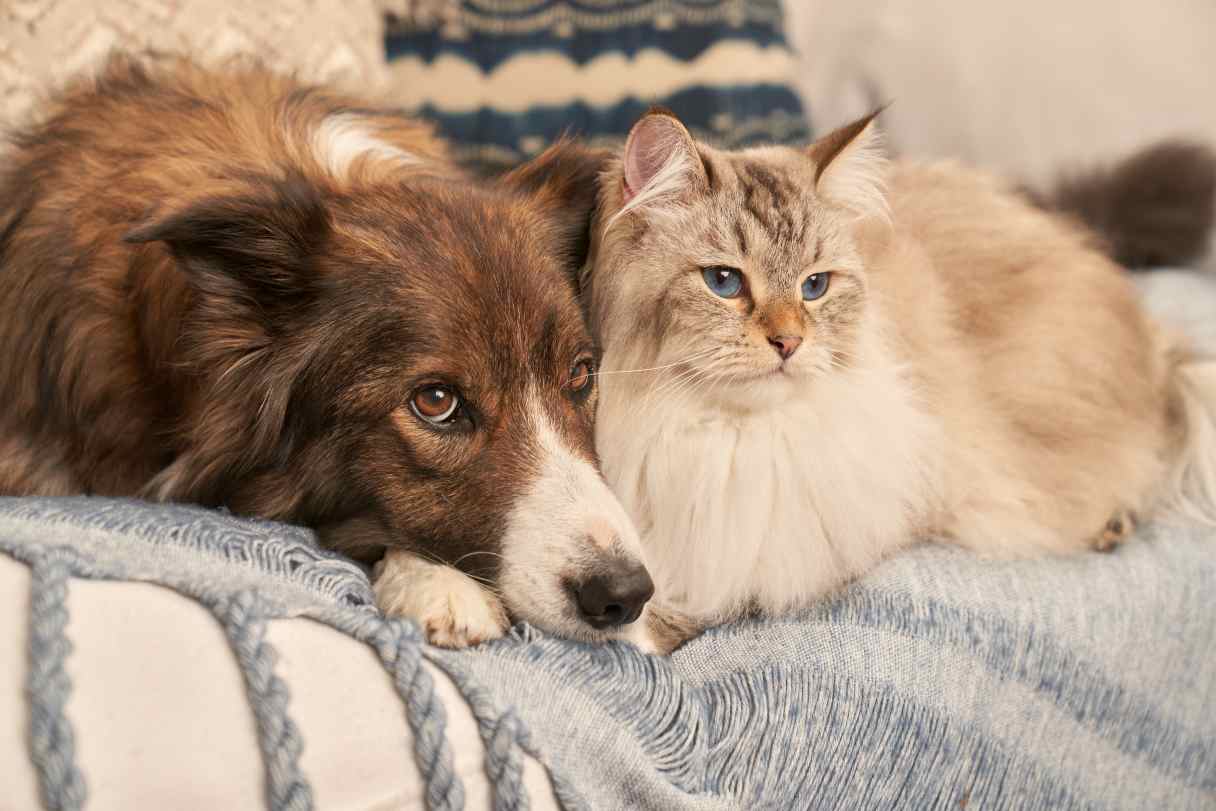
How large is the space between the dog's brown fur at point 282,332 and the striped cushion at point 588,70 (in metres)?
1.33

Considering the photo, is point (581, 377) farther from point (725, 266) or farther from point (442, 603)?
point (442, 603)

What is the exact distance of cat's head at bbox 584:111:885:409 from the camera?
5.02 ft

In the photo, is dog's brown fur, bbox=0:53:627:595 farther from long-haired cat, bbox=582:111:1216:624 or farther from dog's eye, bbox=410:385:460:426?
long-haired cat, bbox=582:111:1216:624

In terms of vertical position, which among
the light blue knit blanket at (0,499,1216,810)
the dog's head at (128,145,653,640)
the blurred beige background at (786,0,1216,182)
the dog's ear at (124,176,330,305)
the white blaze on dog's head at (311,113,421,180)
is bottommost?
the light blue knit blanket at (0,499,1216,810)

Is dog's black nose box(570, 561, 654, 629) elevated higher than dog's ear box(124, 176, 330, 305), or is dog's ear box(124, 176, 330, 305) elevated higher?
dog's ear box(124, 176, 330, 305)

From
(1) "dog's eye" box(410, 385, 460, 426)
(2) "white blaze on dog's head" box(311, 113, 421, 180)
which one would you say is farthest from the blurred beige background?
(1) "dog's eye" box(410, 385, 460, 426)

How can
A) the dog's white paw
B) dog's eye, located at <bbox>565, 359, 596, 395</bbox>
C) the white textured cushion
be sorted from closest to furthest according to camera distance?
the white textured cushion, the dog's white paw, dog's eye, located at <bbox>565, 359, 596, 395</bbox>

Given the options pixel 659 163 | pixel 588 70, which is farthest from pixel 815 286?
pixel 588 70

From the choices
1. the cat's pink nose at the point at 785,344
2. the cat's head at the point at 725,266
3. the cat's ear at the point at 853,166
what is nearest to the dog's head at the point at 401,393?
the cat's head at the point at 725,266

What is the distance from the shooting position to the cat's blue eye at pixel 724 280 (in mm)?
1575

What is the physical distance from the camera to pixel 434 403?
1340mm

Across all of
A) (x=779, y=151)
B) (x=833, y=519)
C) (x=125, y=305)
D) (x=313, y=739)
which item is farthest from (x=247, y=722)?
(x=779, y=151)

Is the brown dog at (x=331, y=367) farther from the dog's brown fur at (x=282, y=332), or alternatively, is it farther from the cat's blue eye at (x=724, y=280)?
the cat's blue eye at (x=724, y=280)

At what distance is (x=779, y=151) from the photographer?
1.80m
